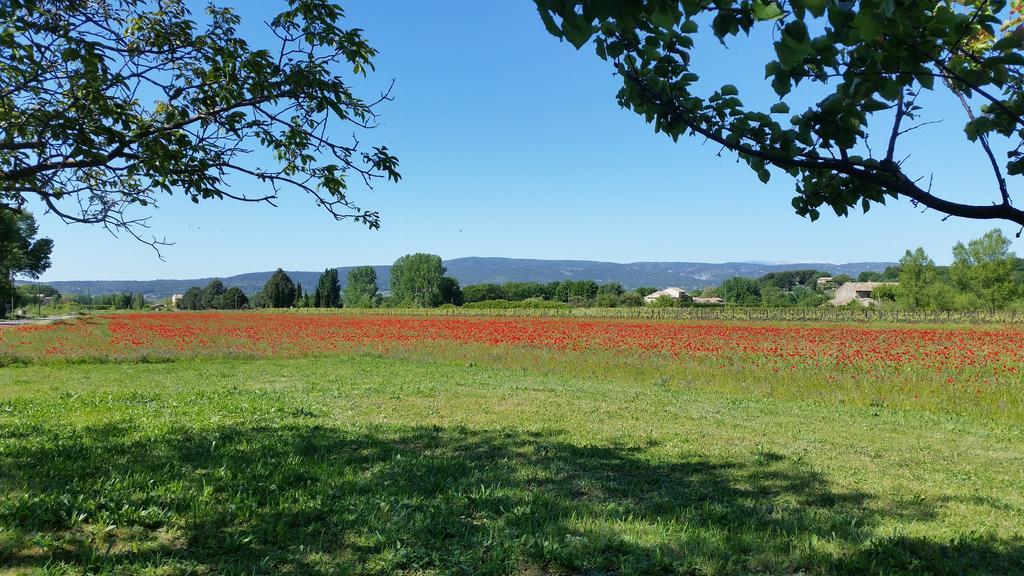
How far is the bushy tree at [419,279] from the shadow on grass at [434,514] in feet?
397

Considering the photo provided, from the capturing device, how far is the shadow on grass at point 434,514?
339 cm

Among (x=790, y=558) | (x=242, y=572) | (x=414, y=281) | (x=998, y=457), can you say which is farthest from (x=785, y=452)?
(x=414, y=281)

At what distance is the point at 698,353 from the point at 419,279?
114 m

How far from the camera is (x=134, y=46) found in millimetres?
4895

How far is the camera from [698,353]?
18.1 m

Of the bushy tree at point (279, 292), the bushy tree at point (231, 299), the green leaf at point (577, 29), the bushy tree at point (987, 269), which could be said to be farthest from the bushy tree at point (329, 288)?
the green leaf at point (577, 29)

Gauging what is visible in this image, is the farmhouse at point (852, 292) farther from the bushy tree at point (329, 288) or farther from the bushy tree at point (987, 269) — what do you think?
the bushy tree at point (329, 288)

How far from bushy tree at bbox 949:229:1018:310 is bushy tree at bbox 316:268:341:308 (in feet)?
365

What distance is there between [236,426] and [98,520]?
3.53 m

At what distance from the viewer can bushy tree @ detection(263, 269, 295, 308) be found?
113312 millimetres

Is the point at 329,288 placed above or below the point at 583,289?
above

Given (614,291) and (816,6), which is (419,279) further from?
(816,6)

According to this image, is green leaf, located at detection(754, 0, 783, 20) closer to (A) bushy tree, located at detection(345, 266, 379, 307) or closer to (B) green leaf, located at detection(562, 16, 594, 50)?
(B) green leaf, located at detection(562, 16, 594, 50)

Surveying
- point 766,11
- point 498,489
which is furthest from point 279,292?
point 766,11
